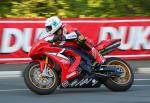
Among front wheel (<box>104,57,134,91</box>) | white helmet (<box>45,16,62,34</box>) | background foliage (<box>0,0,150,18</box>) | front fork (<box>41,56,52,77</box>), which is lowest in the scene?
background foliage (<box>0,0,150,18</box>)

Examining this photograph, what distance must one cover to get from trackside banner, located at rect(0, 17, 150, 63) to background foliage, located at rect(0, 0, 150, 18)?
4.18 meters

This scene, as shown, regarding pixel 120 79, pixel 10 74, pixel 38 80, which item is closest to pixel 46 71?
pixel 38 80

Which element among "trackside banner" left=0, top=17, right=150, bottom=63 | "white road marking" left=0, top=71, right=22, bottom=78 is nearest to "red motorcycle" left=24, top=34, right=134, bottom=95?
"white road marking" left=0, top=71, right=22, bottom=78

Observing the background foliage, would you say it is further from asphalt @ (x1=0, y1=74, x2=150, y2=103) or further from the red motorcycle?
the red motorcycle

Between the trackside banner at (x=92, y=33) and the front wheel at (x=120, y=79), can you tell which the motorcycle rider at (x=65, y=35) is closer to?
the front wheel at (x=120, y=79)

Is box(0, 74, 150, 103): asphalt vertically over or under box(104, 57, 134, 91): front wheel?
under

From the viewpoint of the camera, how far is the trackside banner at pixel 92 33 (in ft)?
48.7

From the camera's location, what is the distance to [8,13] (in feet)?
65.1

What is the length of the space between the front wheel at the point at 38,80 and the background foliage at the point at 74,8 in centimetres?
993

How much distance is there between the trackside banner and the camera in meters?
14.8

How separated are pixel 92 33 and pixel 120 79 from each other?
17.5ft

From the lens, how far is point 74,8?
20.1 meters

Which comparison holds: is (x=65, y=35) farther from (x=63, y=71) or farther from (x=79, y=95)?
(x=79, y=95)

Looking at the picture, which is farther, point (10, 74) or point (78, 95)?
point (10, 74)
